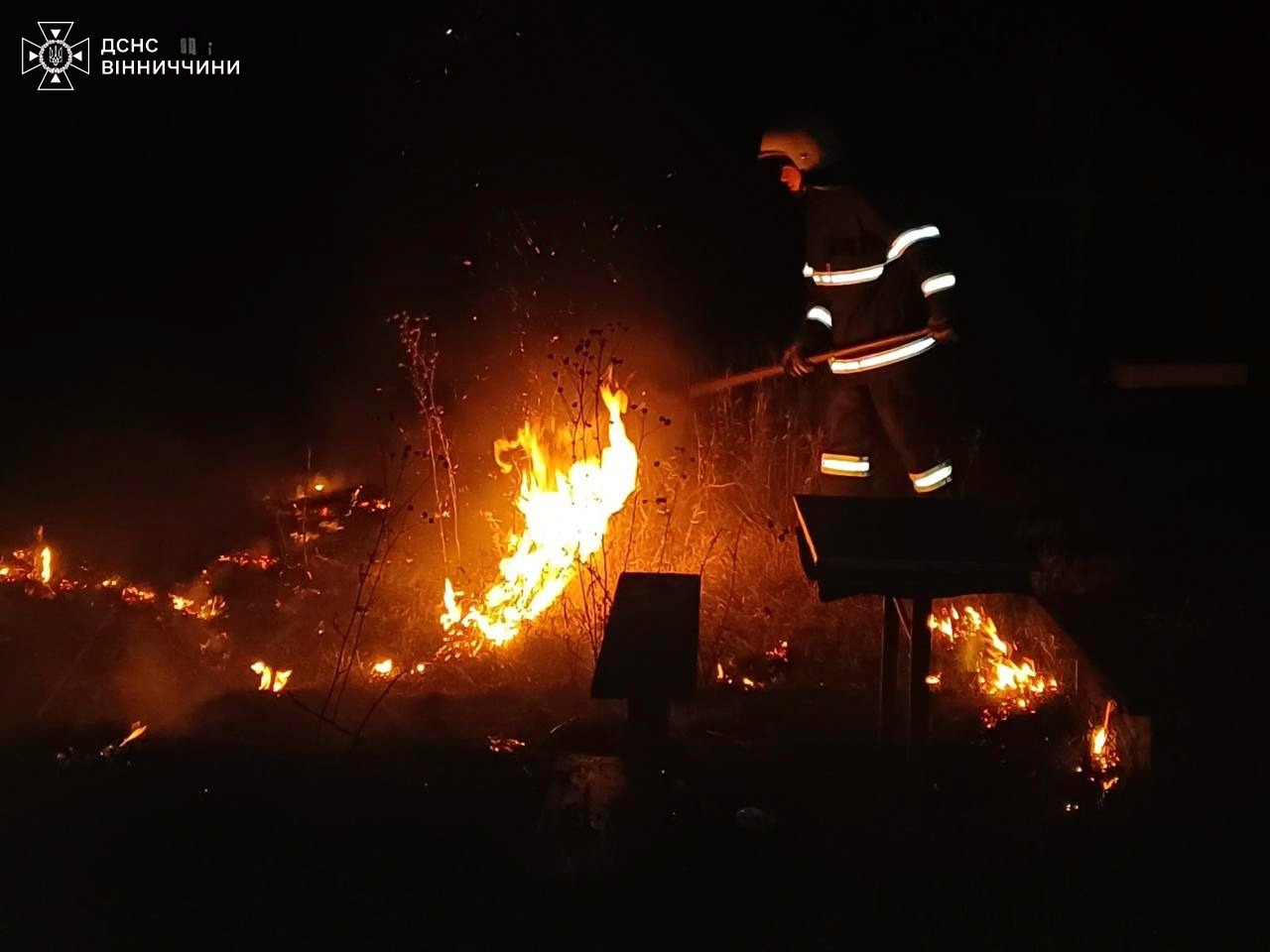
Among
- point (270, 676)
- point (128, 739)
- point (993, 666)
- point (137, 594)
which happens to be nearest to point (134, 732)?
point (128, 739)

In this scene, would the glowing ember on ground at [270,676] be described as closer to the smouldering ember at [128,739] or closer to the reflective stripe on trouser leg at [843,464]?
the smouldering ember at [128,739]

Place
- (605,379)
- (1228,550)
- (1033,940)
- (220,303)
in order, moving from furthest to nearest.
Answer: (220,303) → (605,379) → (1228,550) → (1033,940)

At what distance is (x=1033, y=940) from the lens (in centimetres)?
364

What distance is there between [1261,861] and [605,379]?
4227 millimetres

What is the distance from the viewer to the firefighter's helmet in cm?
656

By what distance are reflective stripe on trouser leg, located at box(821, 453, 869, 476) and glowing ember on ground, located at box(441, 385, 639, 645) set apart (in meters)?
0.97

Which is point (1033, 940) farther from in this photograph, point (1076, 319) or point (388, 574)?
point (1076, 319)

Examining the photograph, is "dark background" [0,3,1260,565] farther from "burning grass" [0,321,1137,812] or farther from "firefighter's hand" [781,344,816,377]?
"firefighter's hand" [781,344,816,377]

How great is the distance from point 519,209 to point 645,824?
5.78 metres

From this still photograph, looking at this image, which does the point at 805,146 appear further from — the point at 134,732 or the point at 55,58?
the point at 55,58

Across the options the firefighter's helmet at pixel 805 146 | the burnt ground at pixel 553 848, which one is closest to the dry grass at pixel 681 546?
the burnt ground at pixel 553 848

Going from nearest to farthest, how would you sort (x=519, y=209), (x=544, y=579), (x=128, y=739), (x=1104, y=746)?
(x=1104, y=746) < (x=128, y=739) < (x=544, y=579) < (x=519, y=209)

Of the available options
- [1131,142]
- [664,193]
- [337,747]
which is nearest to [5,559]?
[337,747]

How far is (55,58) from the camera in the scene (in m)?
9.95
